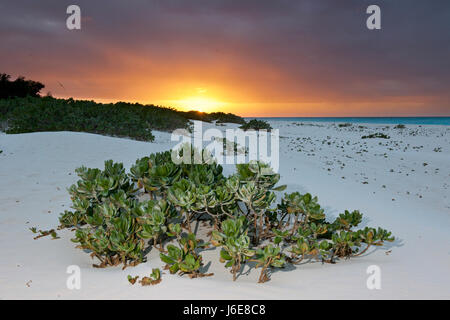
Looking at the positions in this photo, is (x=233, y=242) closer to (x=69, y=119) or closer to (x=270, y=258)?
(x=270, y=258)

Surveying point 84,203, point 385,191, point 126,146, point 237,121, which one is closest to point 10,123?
point 126,146

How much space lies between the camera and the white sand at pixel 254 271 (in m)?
3.44

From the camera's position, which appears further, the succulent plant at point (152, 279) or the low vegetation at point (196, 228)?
the low vegetation at point (196, 228)

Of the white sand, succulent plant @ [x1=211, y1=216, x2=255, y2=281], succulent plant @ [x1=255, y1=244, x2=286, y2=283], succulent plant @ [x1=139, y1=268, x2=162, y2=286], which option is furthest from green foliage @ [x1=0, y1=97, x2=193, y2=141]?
succulent plant @ [x1=255, y1=244, x2=286, y2=283]

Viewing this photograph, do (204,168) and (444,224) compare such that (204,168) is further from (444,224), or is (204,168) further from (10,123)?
(10,123)

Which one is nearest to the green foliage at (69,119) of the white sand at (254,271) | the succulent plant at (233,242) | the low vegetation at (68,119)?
the low vegetation at (68,119)

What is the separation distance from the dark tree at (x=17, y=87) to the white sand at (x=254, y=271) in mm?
27614

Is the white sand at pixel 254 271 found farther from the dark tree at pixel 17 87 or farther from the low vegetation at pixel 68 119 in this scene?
the dark tree at pixel 17 87

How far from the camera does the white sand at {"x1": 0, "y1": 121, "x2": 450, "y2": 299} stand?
344 cm

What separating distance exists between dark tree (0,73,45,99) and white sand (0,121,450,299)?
2761 centimetres

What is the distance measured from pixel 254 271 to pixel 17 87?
138 ft

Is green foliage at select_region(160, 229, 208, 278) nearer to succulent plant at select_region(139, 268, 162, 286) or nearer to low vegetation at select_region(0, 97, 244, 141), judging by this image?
succulent plant at select_region(139, 268, 162, 286)
